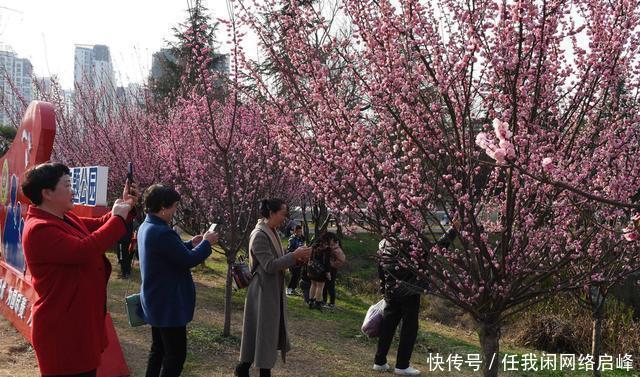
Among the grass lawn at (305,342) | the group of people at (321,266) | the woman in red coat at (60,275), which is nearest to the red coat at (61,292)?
the woman in red coat at (60,275)

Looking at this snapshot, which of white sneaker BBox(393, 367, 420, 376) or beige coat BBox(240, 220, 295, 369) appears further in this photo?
white sneaker BBox(393, 367, 420, 376)

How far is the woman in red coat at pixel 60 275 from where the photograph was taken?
304 centimetres

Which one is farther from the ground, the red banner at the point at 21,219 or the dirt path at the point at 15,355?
the red banner at the point at 21,219

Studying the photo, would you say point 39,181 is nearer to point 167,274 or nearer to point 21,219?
point 167,274

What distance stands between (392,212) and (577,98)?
1403 millimetres

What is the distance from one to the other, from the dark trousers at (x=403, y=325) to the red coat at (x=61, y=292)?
3336 mm

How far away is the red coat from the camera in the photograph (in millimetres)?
3029

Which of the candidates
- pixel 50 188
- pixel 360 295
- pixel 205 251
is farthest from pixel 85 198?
pixel 360 295

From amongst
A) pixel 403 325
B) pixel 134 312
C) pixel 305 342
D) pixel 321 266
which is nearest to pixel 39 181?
pixel 134 312

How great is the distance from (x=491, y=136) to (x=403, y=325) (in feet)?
10.0

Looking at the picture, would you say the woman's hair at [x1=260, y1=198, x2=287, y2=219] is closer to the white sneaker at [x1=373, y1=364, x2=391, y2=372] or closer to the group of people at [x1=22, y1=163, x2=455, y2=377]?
the group of people at [x1=22, y1=163, x2=455, y2=377]

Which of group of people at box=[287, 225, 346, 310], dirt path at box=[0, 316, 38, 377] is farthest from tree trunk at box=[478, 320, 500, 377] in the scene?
group of people at box=[287, 225, 346, 310]

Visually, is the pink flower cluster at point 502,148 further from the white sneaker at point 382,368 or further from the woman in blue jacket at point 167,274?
the white sneaker at point 382,368

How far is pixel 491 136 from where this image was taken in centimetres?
330
